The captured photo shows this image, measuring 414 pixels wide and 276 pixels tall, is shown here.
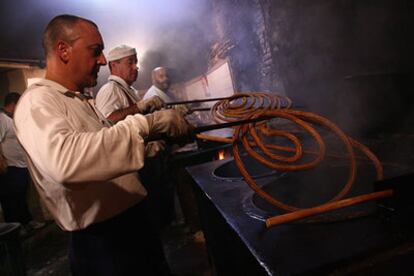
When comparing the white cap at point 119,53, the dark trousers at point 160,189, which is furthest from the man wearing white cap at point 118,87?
the dark trousers at point 160,189

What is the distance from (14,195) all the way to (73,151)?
6152 millimetres

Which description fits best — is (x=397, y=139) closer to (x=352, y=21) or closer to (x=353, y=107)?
(x=353, y=107)

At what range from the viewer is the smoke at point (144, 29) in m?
9.20

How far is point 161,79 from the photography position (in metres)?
7.96

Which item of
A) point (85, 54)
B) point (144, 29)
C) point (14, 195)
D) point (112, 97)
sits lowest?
point (14, 195)

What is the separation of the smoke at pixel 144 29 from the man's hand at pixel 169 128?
7100 mm

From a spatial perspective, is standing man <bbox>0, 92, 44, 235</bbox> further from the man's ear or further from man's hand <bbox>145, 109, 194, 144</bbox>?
man's hand <bbox>145, 109, 194, 144</bbox>

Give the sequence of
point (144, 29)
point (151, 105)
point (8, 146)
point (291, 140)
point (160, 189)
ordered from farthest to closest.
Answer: point (144, 29), point (8, 146), point (160, 189), point (151, 105), point (291, 140)

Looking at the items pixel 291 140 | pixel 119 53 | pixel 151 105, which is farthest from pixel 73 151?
pixel 119 53

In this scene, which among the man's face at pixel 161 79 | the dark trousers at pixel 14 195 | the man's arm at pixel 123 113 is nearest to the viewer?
the man's arm at pixel 123 113

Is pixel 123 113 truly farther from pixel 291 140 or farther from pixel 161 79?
pixel 161 79

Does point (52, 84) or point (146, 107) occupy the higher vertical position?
point (52, 84)

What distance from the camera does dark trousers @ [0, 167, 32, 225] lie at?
6.16m

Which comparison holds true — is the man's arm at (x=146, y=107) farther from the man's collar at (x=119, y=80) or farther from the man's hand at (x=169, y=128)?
the man's hand at (x=169, y=128)
